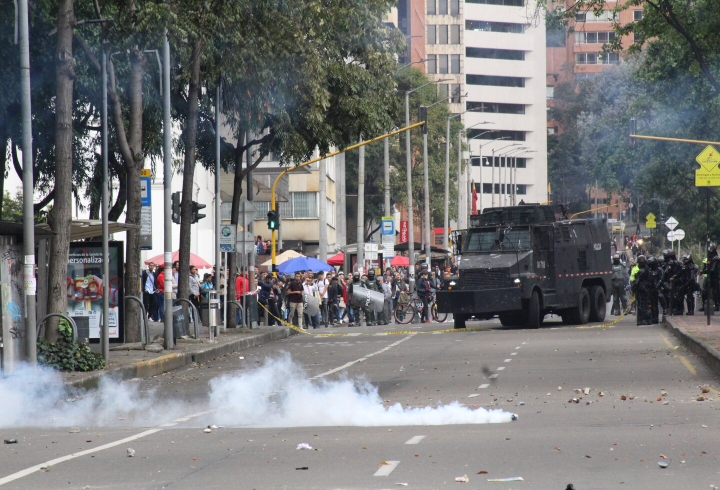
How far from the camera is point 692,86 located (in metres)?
51.4

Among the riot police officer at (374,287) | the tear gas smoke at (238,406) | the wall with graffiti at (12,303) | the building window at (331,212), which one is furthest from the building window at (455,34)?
the wall with graffiti at (12,303)

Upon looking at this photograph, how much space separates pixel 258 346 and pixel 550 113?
399 ft

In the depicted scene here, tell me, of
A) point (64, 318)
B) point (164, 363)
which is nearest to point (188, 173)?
point (164, 363)

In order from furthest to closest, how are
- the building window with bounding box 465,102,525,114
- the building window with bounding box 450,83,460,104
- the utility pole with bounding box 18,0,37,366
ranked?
1. the building window with bounding box 465,102,525,114
2. the building window with bounding box 450,83,460,104
3. the utility pole with bounding box 18,0,37,366

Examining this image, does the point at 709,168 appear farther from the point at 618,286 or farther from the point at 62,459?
the point at 62,459

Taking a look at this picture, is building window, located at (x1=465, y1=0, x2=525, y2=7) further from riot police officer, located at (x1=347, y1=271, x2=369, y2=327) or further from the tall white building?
riot police officer, located at (x1=347, y1=271, x2=369, y2=327)

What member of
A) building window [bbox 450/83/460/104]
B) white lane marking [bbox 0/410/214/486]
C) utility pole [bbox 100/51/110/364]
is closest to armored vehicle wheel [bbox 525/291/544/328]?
utility pole [bbox 100/51/110/364]

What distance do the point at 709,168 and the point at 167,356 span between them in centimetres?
1164

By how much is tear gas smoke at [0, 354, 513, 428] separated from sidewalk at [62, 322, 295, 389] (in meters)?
0.29

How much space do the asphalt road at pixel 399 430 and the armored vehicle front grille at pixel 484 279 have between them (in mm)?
10595

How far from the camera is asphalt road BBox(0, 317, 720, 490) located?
9328mm

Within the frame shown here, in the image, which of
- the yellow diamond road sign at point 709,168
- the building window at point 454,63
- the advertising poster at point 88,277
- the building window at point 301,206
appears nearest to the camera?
the advertising poster at point 88,277

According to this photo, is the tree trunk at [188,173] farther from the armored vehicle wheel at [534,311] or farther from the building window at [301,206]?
the building window at [301,206]

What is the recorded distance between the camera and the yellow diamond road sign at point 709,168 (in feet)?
86.9
